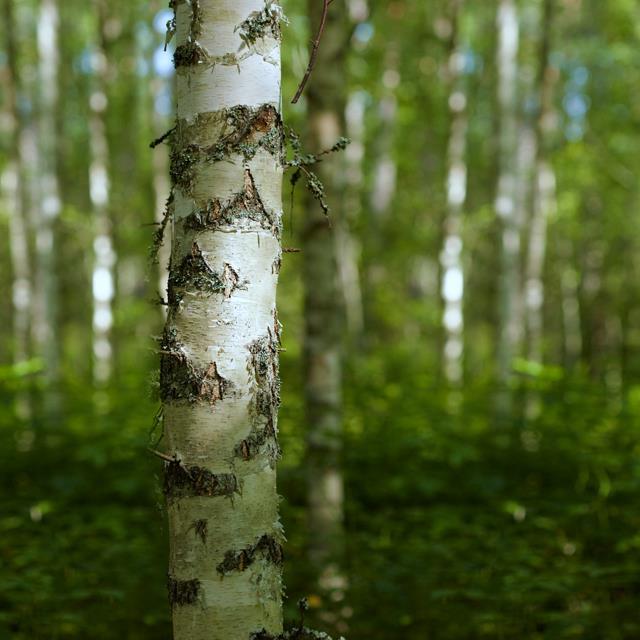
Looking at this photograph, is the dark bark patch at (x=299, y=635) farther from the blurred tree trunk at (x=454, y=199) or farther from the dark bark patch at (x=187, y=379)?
the blurred tree trunk at (x=454, y=199)

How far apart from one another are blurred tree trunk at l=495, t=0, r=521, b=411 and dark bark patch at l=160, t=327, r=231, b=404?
7.86 meters

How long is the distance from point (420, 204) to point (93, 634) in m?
12.6

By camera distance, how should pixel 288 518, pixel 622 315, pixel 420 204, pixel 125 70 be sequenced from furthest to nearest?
pixel 622 315, pixel 125 70, pixel 420 204, pixel 288 518

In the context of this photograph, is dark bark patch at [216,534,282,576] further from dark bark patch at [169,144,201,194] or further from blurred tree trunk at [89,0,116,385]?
blurred tree trunk at [89,0,116,385]

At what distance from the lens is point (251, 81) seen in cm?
208

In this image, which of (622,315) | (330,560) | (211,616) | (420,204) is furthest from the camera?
(622,315)

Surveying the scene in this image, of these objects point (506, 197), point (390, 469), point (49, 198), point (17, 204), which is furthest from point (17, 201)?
point (390, 469)

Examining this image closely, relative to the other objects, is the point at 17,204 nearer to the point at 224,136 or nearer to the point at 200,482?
the point at 224,136

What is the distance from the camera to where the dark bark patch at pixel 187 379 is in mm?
2012

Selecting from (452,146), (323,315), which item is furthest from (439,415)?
(452,146)

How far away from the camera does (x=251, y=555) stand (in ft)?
6.70

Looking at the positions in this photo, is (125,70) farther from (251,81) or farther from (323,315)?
(251,81)

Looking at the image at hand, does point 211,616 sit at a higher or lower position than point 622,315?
lower

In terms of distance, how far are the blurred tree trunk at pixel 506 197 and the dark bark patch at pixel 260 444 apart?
7.70m
